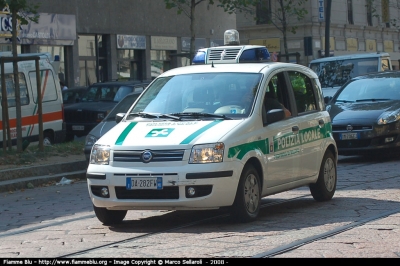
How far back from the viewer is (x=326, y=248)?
697 centimetres

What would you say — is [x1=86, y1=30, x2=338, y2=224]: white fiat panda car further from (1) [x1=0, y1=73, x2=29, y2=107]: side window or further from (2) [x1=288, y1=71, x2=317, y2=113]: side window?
(1) [x1=0, y1=73, x2=29, y2=107]: side window

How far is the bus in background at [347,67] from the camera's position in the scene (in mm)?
22328

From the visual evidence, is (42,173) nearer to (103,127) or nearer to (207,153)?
(103,127)

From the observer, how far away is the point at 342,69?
22656 millimetres

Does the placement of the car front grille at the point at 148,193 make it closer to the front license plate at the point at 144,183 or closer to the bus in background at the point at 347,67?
the front license plate at the point at 144,183

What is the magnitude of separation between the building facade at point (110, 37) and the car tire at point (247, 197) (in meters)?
19.8

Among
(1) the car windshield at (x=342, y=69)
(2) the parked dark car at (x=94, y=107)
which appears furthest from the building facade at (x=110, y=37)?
(1) the car windshield at (x=342, y=69)

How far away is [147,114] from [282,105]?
157 centimetres

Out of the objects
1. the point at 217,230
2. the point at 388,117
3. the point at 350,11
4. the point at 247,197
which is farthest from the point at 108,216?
the point at 350,11

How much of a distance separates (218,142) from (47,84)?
1221 cm

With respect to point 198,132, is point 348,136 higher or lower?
lower

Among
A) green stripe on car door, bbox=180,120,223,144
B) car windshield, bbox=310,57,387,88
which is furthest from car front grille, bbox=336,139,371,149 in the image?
green stripe on car door, bbox=180,120,223,144

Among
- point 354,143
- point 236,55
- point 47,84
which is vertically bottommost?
point 354,143

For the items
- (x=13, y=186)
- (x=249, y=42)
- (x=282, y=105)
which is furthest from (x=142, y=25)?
(x=282, y=105)
